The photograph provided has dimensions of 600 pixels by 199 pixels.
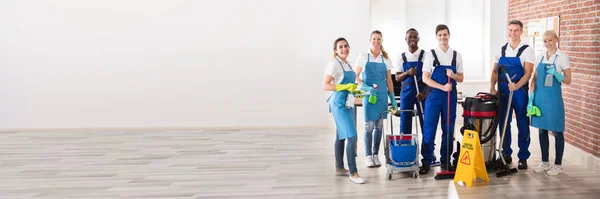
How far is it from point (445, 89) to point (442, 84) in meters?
0.10

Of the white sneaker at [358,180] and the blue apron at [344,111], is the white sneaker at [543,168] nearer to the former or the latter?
the white sneaker at [358,180]

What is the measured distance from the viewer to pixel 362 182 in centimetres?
503

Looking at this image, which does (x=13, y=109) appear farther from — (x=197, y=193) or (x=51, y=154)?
(x=197, y=193)

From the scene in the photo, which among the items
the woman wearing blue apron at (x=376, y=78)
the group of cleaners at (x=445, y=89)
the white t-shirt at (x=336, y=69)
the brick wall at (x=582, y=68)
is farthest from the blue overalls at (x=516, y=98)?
the white t-shirt at (x=336, y=69)

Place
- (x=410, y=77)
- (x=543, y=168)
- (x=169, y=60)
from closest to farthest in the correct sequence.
Result: (x=543, y=168)
(x=410, y=77)
(x=169, y=60)

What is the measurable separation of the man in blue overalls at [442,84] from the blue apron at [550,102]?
2.17 feet

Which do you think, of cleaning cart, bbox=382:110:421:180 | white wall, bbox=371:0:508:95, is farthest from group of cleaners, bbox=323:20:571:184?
white wall, bbox=371:0:508:95

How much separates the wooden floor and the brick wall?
0.27 m

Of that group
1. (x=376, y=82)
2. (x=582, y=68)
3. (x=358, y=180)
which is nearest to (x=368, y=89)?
(x=376, y=82)

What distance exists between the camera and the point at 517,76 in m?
5.20

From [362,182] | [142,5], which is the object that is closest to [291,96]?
[142,5]

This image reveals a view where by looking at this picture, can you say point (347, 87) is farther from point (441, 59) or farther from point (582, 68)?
point (582, 68)

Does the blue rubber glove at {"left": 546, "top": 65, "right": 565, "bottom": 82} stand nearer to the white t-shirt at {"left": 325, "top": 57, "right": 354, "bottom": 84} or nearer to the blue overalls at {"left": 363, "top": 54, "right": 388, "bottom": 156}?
the blue overalls at {"left": 363, "top": 54, "right": 388, "bottom": 156}

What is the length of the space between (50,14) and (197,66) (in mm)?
2024
